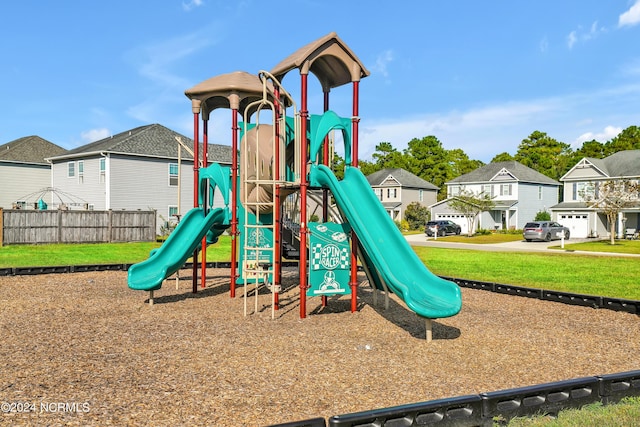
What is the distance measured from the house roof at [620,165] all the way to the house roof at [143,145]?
110 feet

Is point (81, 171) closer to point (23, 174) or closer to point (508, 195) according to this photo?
point (23, 174)

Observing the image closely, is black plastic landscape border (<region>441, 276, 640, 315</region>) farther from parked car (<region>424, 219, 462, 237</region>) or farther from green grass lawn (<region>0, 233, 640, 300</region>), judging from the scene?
parked car (<region>424, 219, 462, 237</region>)

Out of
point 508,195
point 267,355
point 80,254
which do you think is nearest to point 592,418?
point 267,355

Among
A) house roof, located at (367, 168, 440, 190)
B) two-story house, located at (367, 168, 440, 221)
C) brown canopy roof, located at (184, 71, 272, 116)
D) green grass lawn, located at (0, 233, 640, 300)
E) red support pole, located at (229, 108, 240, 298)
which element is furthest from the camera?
house roof, located at (367, 168, 440, 190)

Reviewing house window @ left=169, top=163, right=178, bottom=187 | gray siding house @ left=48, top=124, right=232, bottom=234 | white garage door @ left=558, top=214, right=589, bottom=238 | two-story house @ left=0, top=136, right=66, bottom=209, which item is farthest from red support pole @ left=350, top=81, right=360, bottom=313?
white garage door @ left=558, top=214, right=589, bottom=238

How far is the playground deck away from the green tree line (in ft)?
185

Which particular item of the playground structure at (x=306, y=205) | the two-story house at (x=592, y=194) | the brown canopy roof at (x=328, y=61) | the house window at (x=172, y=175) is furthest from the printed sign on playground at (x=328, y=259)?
the two-story house at (x=592, y=194)

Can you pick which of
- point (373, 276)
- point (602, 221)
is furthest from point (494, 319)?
point (602, 221)

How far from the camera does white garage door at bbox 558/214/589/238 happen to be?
1694 inches

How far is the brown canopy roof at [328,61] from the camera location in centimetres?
1020

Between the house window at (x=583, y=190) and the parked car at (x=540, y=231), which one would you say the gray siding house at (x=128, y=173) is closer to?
the parked car at (x=540, y=231)

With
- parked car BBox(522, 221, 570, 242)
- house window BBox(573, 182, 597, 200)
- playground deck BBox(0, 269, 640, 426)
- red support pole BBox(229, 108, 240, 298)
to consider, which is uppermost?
house window BBox(573, 182, 597, 200)

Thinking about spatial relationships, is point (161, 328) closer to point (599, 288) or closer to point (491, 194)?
point (599, 288)

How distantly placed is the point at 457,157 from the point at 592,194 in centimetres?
3098
